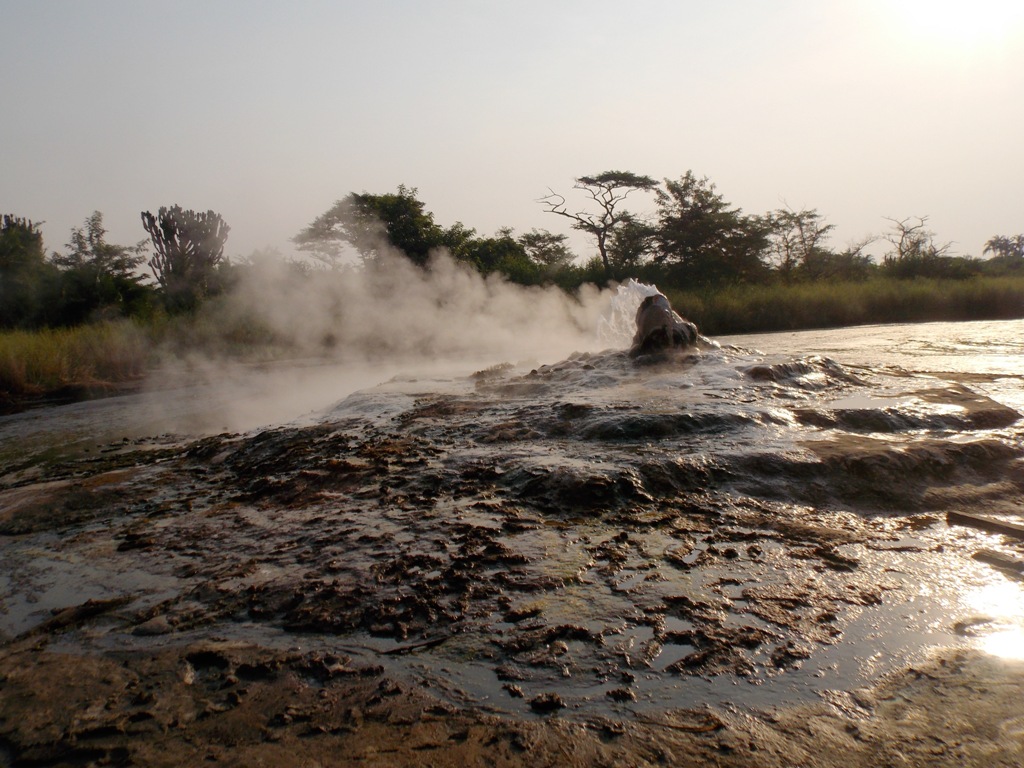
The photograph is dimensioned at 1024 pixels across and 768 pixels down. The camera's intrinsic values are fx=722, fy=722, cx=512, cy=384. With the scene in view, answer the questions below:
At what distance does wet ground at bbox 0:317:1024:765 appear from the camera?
4.70 feet

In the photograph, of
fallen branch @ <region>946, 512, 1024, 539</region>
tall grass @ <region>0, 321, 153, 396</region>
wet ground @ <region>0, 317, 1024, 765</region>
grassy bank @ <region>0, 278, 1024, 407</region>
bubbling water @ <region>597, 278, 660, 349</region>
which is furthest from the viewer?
grassy bank @ <region>0, 278, 1024, 407</region>

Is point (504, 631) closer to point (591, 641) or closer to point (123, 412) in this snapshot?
point (591, 641)

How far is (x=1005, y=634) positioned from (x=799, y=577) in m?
0.49

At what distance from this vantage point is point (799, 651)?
5.35 ft

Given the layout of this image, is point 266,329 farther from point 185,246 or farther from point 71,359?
point 185,246

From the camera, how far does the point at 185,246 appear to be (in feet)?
70.7

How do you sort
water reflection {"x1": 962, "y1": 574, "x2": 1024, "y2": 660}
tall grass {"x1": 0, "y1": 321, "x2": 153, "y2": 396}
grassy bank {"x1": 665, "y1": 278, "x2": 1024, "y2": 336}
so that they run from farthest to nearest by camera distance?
grassy bank {"x1": 665, "y1": 278, "x2": 1024, "y2": 336}, tall grass {"x1": 0, "y1": 321, "x2": 153, "y2": 396}, water reflection {"x1": 962, "y1": 574, "x2": 1024, "y2": 660}

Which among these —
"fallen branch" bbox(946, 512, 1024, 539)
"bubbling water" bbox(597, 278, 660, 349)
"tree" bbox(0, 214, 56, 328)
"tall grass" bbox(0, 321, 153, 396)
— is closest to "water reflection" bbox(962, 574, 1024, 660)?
"fallen branch" bbox(946, 512, 1024, 539)

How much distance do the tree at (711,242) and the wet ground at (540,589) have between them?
71.5ft

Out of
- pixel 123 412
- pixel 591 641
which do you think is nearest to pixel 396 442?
pixel 591 641

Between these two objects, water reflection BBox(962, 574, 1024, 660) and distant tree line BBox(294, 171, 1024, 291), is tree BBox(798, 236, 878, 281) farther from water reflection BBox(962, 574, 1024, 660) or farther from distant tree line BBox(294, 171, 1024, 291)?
water reflection BBox(962, 574, 1024, 660)

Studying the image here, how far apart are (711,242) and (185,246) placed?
17.3m

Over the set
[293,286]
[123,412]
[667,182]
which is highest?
[667,182]

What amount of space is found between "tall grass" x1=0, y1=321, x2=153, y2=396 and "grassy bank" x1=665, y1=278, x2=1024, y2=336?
1186 cm
